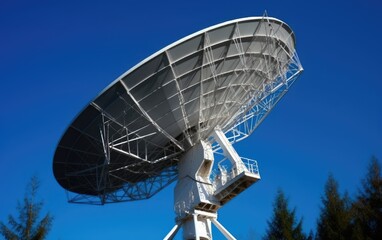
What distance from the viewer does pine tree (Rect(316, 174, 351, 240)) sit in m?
26.0

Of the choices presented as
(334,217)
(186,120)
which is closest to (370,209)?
(334,217)

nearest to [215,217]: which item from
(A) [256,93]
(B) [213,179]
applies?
(B) [213,179]

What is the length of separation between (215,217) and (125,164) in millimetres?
6683

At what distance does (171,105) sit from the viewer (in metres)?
28.7

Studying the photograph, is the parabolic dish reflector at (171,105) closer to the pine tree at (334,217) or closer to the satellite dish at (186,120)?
the satellite dish at (186,120)

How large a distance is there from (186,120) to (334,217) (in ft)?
33.6

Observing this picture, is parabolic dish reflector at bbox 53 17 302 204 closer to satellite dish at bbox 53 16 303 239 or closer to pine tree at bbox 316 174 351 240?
satellite dish at bbox 53 16 303 239

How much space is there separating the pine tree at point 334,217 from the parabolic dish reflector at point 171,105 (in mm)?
6833

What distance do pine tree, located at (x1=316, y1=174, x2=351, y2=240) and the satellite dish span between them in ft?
13.7

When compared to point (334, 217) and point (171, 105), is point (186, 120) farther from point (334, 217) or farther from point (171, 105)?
point (334, 217)

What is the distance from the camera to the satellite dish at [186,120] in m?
26.3

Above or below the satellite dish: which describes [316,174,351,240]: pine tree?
below

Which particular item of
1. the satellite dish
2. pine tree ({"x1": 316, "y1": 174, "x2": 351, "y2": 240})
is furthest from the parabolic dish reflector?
pine tree ({"x1": 316, "y1": 174, "x2": 351, "y2": 240})

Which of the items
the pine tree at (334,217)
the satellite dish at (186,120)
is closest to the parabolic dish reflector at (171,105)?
the satellite dish at (186,120)
